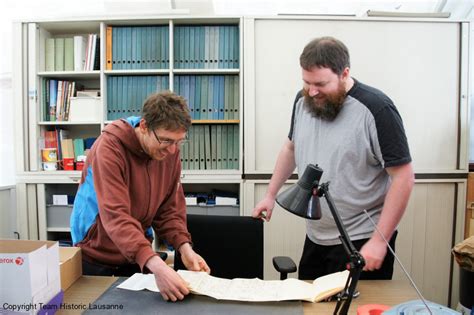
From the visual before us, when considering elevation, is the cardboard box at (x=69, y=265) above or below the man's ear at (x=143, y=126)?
below

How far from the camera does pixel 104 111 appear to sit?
8.02ft

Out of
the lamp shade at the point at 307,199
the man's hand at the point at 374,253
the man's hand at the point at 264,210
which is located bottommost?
the man's hand at the point at 374,253

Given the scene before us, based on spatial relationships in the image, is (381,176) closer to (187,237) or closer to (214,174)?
(187,237)

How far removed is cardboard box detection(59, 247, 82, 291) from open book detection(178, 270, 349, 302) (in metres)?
0.39

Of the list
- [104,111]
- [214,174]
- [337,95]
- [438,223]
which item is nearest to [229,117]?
[214,174]

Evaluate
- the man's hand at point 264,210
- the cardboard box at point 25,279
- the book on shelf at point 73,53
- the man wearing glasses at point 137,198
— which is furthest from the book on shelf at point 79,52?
the cardboard box at point 25,279

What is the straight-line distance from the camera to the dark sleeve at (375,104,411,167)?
1.24 meters

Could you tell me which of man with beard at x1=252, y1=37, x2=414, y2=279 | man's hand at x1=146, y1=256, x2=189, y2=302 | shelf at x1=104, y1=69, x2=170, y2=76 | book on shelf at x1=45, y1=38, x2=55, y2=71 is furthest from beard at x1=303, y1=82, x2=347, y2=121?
book on shelf at x1=45, y1=38, x2=55, y2=71

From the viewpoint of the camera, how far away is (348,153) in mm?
1368

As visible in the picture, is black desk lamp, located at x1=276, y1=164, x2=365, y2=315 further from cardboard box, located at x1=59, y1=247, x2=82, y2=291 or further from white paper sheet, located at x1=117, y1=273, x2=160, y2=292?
cardboard box, located at x1=59, y1=247, x2=82, y2=291

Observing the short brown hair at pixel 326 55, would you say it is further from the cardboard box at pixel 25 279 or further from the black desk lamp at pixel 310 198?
the cardboard box at pixel 25 279

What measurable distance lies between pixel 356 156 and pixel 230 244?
0.71m

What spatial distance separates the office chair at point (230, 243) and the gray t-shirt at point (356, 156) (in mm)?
315

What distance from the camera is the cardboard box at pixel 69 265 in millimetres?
1126
